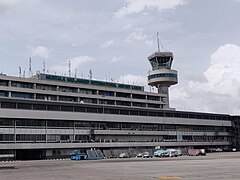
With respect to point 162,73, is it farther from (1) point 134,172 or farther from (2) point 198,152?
(1) point 134,172

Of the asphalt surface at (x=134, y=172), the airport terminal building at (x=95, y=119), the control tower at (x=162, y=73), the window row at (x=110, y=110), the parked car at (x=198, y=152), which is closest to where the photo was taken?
the asphalt surface at (x=134, y=172)

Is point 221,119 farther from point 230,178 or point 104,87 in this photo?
point 230,178

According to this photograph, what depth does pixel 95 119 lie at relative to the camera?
11431 centimetres

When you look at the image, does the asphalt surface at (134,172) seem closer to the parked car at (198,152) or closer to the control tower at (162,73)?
the parked car at (198,152)

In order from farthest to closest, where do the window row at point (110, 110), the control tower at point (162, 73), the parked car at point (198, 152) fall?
the control tower at point (162, 73)
the parked car at point (198, 152)
the window row at point (110, 110)

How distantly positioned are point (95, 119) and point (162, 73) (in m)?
50.0

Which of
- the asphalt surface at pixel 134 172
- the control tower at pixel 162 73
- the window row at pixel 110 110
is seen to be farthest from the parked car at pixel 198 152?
the asphalt surface at pixel 134 172

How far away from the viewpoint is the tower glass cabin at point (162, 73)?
6078 inches

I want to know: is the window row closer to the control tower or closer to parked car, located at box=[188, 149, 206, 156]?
the control tower

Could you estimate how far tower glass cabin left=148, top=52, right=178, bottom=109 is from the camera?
154375mm

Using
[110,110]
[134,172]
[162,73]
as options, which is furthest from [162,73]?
[134,172]

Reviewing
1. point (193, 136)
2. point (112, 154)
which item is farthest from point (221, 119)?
point (112, 154)

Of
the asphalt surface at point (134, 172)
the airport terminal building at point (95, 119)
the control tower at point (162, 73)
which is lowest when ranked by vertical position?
the asphalt surface at point (134, 172)

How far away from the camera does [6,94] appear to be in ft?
372
